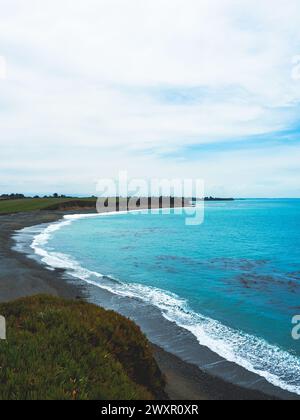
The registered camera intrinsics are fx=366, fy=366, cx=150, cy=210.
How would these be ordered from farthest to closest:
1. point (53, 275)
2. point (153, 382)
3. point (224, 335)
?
point (53, 275) < point (224, 335) < point (153, 382)

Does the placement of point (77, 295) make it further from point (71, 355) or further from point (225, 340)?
point (71, 355)

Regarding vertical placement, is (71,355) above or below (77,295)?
above

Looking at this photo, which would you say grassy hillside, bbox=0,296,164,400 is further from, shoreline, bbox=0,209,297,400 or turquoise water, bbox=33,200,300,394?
turquoise water, bbox=33,200,300,394

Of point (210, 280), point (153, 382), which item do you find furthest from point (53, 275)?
point (153, 382)

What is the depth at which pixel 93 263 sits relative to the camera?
35.0 m

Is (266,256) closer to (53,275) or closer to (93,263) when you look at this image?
(93,263)

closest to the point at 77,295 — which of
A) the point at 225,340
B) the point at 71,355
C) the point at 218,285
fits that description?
the point at 225,340

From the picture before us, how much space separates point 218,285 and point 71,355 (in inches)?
767

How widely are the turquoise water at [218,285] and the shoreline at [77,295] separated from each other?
5.71 ft

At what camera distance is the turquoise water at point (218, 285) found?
1485cm

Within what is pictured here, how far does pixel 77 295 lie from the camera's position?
862 inches
